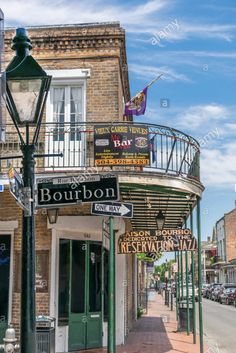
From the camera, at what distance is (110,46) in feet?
42.1

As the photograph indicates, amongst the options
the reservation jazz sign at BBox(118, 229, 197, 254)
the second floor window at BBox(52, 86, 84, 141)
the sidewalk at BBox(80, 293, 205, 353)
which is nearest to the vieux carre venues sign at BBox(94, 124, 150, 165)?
the reservation jazz sign at BBox(118, 229, 197, 254)

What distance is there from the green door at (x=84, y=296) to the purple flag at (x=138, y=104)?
364cm

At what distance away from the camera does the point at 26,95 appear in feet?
17.1

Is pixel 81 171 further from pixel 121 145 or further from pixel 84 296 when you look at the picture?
pixel 84 296

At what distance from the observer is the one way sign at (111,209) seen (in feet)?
24.1

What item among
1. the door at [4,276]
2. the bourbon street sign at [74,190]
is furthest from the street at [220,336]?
the bourbon street sign at [74,190]

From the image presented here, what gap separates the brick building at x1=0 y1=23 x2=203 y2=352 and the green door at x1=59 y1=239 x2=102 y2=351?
0.9 inches

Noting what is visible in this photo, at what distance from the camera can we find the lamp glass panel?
17.1 ft

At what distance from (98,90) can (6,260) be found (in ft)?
15.1

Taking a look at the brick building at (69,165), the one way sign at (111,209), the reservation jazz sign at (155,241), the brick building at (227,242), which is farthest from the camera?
the brick building at (227,242)

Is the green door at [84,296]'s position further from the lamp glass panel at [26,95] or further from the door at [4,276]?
the lamp glass panel at [26,95]

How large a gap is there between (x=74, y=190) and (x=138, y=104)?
760 centimetres

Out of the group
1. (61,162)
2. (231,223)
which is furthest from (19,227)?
(231,223)

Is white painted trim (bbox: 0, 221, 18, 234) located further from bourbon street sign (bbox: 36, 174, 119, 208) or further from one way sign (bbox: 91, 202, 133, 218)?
bourbon street sign (bbox: 36, 174, 119, 208)
